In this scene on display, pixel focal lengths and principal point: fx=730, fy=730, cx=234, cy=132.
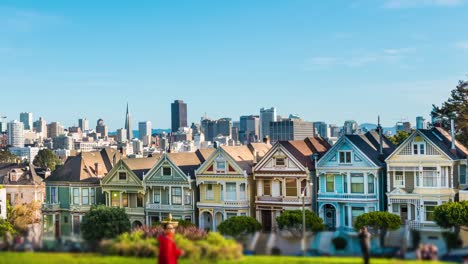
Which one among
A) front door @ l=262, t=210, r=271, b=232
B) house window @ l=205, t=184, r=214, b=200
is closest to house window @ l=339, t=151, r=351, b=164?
front door @ l=262, t=210, r=271, b=232

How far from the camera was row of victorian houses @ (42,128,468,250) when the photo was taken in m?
50.7

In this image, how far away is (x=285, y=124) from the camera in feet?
441

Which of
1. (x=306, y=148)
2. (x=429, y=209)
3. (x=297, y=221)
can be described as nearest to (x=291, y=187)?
(x=297, y=221)

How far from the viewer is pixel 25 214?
7412 cm

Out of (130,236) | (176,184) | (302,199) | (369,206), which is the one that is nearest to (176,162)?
(176,184)

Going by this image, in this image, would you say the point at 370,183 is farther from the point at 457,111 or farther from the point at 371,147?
the point at 457,111

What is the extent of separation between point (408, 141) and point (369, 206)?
17.8 ft

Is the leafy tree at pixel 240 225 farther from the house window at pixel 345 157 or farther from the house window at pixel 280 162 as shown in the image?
the house window at pixel 345 157

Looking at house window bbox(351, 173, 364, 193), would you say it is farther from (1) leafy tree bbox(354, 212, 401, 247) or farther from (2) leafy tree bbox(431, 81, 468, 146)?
(2) leafy tree bbox(431, 81, 468, 146)

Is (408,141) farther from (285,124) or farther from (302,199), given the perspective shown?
(285,124)

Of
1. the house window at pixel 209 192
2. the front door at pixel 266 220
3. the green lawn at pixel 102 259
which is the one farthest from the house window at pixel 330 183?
the green lawn at pixel 102 259

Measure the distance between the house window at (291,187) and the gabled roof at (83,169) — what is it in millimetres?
18079

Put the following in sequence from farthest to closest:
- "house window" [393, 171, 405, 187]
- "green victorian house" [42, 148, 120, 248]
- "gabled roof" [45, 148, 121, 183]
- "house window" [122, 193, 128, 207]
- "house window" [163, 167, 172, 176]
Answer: "gabled roof" [45, 148, 121, 183] < "green victorian house" [42, 148, 120, 248] < "house window" [122, 193, 128, 207] < "house window" [163, 167, 172, 176] < "house window" [393, 171, 405, 187]

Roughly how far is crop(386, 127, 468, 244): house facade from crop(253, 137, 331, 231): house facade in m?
6.40
